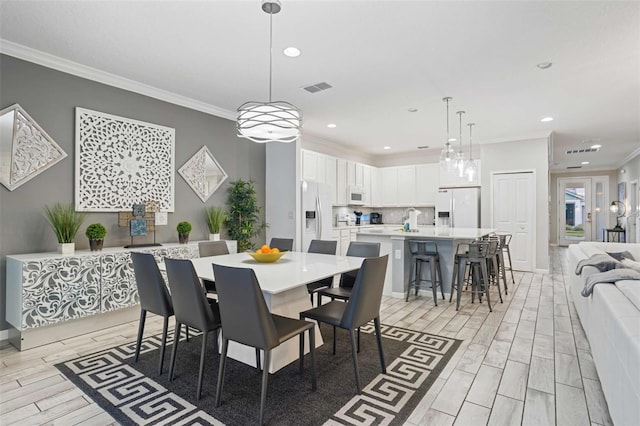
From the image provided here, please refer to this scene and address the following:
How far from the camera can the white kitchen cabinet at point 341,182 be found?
23.9 feet

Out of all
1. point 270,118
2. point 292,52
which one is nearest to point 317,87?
point 292,52

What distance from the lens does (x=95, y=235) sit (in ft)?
11.6

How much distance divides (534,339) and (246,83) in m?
4.05

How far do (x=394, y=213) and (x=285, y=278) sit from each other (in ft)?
23.1

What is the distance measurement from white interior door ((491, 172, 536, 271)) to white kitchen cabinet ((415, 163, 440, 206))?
125 cm

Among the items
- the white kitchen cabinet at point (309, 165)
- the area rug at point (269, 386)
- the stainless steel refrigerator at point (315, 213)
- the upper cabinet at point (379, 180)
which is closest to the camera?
the area rug at point (269, 386)

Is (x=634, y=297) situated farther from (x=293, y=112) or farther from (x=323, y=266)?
(x=293, y=112)

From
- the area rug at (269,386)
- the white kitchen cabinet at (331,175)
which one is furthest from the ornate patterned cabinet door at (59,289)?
the white kitchen cabinet at (331,175)

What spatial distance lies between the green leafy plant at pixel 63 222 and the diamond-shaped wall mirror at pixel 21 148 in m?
0.36

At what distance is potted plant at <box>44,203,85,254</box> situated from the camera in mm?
3336

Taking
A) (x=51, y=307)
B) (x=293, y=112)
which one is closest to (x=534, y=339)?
(x=293, y=112)

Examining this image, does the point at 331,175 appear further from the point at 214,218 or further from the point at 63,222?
the point at 63,222

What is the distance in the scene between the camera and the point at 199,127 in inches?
194

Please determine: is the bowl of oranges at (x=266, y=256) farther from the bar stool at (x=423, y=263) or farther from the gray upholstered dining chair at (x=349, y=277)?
the bar stool at (x=423, y=263)
